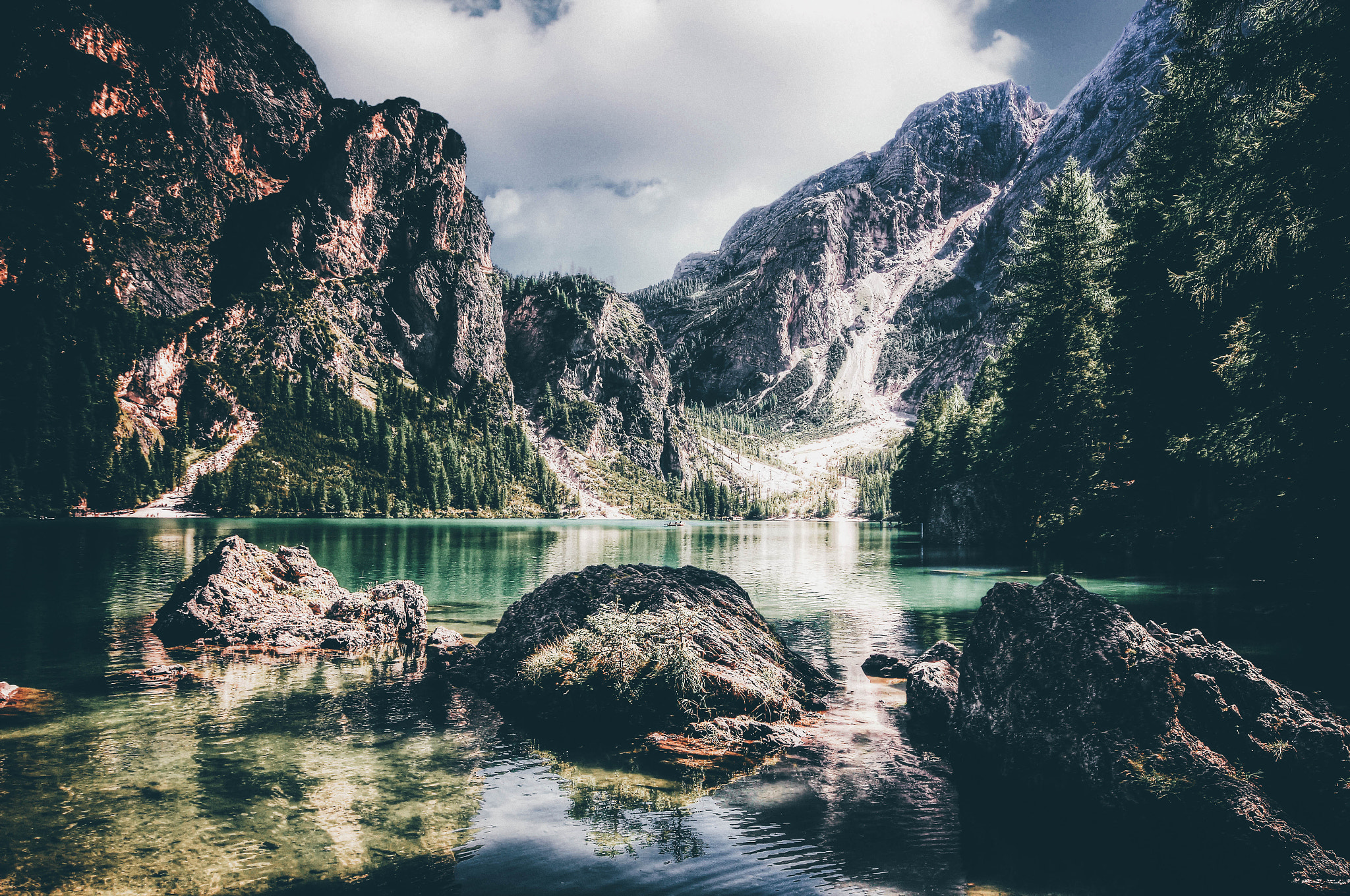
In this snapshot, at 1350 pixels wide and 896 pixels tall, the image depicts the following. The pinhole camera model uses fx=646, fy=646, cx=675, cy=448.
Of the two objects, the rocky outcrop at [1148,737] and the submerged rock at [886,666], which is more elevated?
the rocky outcrop at [1148,737]

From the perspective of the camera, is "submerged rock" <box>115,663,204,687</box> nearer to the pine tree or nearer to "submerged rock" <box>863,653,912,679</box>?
"submerged rock" <box>863,653,912,679</box>

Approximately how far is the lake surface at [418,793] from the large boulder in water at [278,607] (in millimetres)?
1625

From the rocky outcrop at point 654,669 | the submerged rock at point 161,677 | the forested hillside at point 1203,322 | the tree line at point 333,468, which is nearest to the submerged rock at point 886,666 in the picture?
the rocky outcrop at point 654,669

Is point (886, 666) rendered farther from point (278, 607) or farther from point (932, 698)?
point (278, 607)

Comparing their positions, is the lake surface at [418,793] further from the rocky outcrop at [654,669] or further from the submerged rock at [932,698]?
the rocky outcrop at [654,669]

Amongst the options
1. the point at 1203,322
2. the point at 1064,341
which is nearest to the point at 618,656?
the point at 1203,322

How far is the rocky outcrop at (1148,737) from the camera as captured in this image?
7.97m

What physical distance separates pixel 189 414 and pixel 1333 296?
708 feet

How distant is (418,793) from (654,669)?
197 inches

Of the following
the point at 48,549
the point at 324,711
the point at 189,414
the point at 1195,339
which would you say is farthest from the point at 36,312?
the point at 1195,339

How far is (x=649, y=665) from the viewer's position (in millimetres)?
13594

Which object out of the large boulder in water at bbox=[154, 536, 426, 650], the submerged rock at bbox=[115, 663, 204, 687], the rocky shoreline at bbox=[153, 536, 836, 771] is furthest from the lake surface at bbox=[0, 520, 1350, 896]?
the large boulder in water at bbox=[154, 536, 426, 650]

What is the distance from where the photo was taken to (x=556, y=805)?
973 centimetres

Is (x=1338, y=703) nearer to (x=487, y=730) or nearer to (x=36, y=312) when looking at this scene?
(x=487, y=730)
